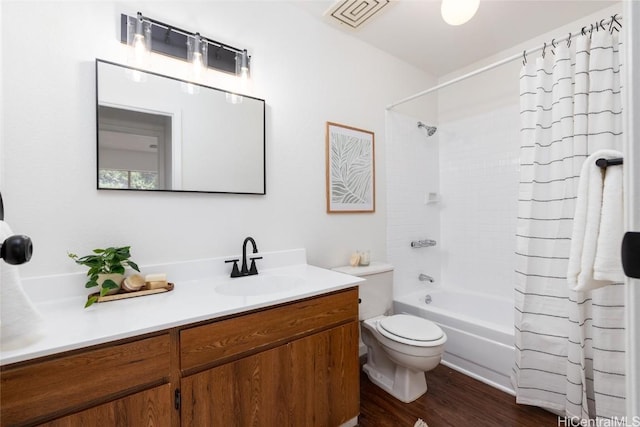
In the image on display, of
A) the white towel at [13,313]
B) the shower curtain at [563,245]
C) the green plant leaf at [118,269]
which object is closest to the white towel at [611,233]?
the shower curtain at [563,245]

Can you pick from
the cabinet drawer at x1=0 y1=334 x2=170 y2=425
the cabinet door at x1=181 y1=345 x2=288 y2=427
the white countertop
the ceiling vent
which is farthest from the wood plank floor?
the ceiling vent

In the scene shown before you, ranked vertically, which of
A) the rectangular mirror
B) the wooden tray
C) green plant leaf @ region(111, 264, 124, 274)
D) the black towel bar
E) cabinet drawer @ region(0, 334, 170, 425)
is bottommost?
cabinet drawer @ region(0, 334, 170, 425)

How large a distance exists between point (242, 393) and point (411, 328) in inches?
43.8

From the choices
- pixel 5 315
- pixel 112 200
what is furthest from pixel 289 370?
pixel 112 200

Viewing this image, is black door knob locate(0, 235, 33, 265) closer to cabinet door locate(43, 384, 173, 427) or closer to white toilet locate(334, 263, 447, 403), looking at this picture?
cabinet door locate(43, 384, 173, 427)

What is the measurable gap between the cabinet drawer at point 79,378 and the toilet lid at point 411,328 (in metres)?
1.28

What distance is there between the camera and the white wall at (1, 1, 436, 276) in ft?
3.79

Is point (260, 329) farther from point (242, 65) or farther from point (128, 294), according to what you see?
point (242, 65)

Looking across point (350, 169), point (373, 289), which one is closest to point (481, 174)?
point (350, 169)

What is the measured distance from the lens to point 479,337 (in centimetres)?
193

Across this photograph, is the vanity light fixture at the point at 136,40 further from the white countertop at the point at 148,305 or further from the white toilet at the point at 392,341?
the white toilet at the point at 392,341

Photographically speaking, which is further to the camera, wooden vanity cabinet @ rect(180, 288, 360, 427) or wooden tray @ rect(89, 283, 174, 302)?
wooden tray @ rect(89, 283, 174, 302)

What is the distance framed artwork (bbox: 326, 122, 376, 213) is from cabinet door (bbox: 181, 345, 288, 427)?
1.17 m

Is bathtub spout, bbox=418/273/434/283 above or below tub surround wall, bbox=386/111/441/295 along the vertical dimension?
below
